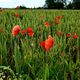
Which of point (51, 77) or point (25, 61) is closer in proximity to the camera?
point (51, 77)

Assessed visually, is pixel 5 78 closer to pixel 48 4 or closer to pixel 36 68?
pixel 36 68

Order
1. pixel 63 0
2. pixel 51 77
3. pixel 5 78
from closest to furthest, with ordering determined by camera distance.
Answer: pixel 51 77, pixel 5 78, pixel 63 0

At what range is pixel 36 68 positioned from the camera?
2.35 metres

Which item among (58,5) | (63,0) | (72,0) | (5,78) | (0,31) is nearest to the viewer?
(5,78)

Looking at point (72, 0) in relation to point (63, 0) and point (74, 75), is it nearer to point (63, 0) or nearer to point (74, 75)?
point (63, 0)

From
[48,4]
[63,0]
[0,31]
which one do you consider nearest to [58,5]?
[48,4]

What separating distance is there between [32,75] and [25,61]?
16 centimetres

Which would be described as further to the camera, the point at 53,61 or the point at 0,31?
the point at 0,31

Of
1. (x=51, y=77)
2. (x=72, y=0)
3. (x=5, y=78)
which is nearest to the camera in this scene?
(x=51, y=77)

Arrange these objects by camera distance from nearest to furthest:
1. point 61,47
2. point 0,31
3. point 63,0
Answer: point 61,47 < point 0,31 < point 63,0

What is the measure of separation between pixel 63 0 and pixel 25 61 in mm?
70804

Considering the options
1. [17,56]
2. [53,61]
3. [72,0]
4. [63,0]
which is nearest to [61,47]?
[53,61]

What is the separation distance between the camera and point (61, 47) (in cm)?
288

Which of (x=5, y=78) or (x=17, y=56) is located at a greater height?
(x=17, y=56)
